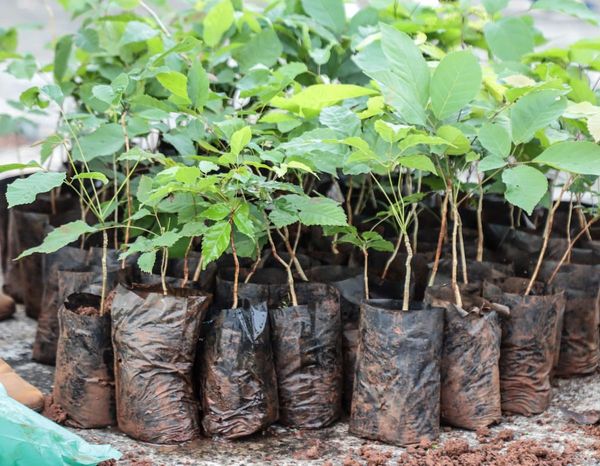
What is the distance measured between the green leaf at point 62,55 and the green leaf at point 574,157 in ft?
4.54

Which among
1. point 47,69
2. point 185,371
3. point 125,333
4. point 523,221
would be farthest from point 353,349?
point 47,69

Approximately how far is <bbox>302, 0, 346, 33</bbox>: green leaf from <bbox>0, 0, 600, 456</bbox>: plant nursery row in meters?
0.16

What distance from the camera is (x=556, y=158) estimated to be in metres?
1.69

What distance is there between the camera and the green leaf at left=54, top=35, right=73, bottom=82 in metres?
2.44

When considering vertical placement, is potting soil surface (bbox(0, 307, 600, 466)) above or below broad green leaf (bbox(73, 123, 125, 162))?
below

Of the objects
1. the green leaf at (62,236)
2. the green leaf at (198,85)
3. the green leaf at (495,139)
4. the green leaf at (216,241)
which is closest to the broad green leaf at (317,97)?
the green leaf at (198,85)

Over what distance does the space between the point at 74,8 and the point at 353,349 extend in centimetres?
133

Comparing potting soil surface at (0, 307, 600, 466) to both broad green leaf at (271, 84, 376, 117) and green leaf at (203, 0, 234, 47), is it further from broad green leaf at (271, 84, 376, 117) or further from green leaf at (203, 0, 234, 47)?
green leaf at (203, 0, 234, 47)

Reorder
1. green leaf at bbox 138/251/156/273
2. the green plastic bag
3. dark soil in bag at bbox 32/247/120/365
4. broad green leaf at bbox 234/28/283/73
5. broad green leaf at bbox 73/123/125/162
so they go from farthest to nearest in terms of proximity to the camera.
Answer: broad green leaf at bbox 234/28/283/73
dark soil in bag at bbox 32/247/120/365
broad green leaf at bbox 73/123/125/162
green leaf at bbox 138/251/156/273
the green plastic bag

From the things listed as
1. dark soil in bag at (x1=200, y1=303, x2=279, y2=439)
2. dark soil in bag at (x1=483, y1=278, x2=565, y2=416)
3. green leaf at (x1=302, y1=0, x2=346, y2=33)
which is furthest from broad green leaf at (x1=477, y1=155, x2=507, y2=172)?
green leaf at (x1=302, y1=0, x2=346, y2=33)

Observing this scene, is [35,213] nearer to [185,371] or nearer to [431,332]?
[185,371]

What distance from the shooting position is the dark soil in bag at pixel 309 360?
193cm

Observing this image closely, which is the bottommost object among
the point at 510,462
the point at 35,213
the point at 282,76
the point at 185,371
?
the point at 510,462

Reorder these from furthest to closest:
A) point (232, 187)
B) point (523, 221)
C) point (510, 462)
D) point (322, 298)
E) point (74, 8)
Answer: point (523, 221), point (74, 8), point (322, 298), point (510, 462), point (232, 187)
